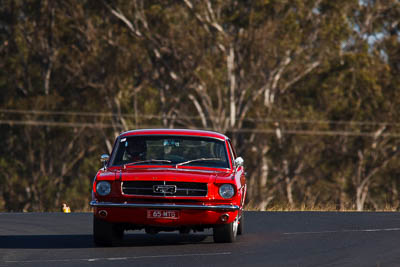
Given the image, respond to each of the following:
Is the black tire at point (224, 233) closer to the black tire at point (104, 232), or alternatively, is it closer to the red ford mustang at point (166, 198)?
the red ford mustang at point (166, 198)

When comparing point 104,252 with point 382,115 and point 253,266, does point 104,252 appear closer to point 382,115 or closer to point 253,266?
point 253,266

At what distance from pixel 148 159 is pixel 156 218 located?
1.32 meters

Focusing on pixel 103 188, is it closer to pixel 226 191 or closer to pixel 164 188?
pixel 164 188

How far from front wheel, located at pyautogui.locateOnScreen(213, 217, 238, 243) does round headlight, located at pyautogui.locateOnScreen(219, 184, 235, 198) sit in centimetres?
36

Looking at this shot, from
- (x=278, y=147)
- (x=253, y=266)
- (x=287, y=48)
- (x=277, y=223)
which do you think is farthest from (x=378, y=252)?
(x=278, y=147)

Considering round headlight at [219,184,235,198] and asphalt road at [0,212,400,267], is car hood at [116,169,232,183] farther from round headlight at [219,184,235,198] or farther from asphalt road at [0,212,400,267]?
asphalt road at [0,212,400,267]

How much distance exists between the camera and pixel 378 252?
11039mm

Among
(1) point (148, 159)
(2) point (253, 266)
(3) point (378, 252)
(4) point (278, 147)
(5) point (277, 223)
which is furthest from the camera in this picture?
(4) point (278, 147)

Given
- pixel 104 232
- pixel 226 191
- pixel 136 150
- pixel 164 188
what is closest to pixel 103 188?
pixel 104 232

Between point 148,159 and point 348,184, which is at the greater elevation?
point 148,159

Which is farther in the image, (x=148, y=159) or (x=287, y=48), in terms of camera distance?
(x=287, y=48)

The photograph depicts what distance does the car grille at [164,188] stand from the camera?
11.6 m

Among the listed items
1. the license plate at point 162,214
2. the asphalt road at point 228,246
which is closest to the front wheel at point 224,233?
the asphalt road at point 228,246

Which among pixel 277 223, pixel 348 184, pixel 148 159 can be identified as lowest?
pixel 348 184
